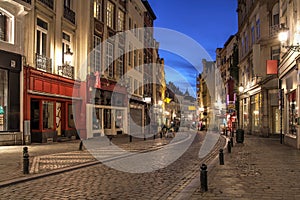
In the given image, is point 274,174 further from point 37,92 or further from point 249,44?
point 249,44

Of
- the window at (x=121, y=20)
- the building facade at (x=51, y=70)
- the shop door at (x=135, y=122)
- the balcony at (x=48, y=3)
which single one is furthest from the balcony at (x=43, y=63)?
the shop door at (x=135, y=122)

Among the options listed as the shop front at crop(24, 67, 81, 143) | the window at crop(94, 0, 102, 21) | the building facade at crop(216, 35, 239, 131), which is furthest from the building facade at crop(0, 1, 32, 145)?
the building facade at crop(216, 35, 239, 131)

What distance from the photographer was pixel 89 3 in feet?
102

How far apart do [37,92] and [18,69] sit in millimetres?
2034

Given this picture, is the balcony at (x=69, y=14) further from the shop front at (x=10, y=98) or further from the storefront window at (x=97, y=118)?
the storefront window at (x=97, y=118)

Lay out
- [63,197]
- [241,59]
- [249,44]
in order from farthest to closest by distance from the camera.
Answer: [241,59] → [249,44] → [63,197]

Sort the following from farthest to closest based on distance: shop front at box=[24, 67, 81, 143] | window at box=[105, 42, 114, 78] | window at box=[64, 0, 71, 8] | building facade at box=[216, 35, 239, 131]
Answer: building facade at box=[216, 35, 239, 131] → window at box=[105, 42, 114, 78] → window at box=[64, 0, 71, 8] → shop front at box=[24, 67, 81, 143]

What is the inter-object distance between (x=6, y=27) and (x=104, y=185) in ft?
48.0

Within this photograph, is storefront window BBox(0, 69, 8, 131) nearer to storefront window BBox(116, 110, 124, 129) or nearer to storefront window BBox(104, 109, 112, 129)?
storefront window BBox(104, 109, 112, 129)

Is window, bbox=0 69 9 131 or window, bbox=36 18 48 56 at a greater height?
window, bbox=36 18 48 56

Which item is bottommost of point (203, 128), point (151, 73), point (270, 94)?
point (203, 128)

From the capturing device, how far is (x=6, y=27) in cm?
2158

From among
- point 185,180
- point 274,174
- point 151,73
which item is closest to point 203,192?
point 185,180

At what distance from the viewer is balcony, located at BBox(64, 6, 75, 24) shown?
91.5 ft
